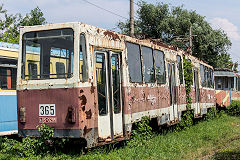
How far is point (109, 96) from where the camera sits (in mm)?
8820

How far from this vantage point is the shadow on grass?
29.4ft

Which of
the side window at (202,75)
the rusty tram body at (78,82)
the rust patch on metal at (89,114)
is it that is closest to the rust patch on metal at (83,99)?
the rusty tram body at (78,82)

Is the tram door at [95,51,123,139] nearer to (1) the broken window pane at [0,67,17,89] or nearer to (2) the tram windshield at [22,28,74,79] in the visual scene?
(2) the tram windshield at [22,28,74,79]

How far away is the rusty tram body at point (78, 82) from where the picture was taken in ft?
25.9

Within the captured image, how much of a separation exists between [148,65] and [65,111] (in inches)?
173

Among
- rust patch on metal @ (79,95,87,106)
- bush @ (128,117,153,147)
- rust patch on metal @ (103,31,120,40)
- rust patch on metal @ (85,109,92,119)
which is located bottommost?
bush @ (128,117,153,147)

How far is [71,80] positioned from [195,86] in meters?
11.0

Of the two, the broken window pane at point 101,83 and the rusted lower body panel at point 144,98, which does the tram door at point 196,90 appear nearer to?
the rusted lower body panel at point 144,98

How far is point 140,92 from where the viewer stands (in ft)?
34.6

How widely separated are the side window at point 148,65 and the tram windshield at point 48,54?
3.55 meters

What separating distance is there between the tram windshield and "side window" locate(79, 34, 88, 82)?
231 millimetres

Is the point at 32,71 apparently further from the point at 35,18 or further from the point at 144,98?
the point at 35,18

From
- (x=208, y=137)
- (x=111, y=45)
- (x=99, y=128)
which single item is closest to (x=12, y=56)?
(x=111, y=45)

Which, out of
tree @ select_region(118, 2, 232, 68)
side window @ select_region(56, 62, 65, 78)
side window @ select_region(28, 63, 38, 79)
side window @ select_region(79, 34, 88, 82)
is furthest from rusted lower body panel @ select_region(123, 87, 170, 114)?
tree @ select_region(118, 2, 232, 68)
